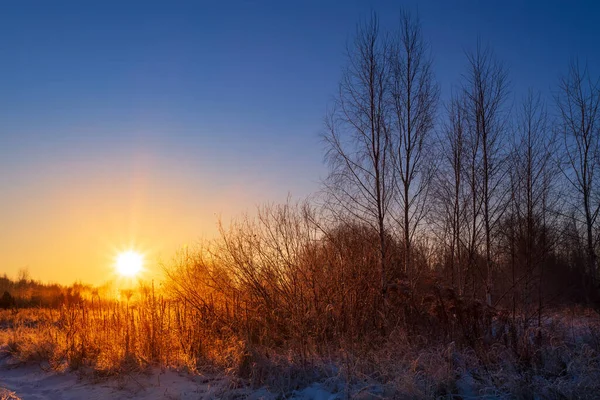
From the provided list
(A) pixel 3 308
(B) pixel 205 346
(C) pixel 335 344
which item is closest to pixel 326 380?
(C) pixel 335 344

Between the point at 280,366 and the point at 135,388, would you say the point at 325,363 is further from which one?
the point at 135,388

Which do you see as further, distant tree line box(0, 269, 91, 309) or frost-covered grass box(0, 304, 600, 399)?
distant tree line box(0, 269, 91, 309)

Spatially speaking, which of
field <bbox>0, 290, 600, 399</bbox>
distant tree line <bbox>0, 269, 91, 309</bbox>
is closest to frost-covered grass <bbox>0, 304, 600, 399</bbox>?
field <bbox>0, 290, 600, 399</bbox>

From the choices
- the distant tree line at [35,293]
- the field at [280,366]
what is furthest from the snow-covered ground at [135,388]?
the distant tree line at [35,293]

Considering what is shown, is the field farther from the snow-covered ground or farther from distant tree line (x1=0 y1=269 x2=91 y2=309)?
distant tree line (x1=0 y1=269 x2=91 y2=309)

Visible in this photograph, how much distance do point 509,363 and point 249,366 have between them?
3.45m

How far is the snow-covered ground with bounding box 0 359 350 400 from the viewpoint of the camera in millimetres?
5734

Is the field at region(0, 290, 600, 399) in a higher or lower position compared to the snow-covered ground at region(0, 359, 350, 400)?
higher

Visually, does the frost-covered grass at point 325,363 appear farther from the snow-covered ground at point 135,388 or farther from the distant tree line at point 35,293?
the distant tree line at point 35,293

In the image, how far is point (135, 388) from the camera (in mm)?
6340

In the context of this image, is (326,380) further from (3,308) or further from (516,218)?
(3,308)

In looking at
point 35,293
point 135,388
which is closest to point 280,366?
point 135,388

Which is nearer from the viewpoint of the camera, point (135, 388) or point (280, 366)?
point (280, 366)

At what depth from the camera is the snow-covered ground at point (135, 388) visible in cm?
573
